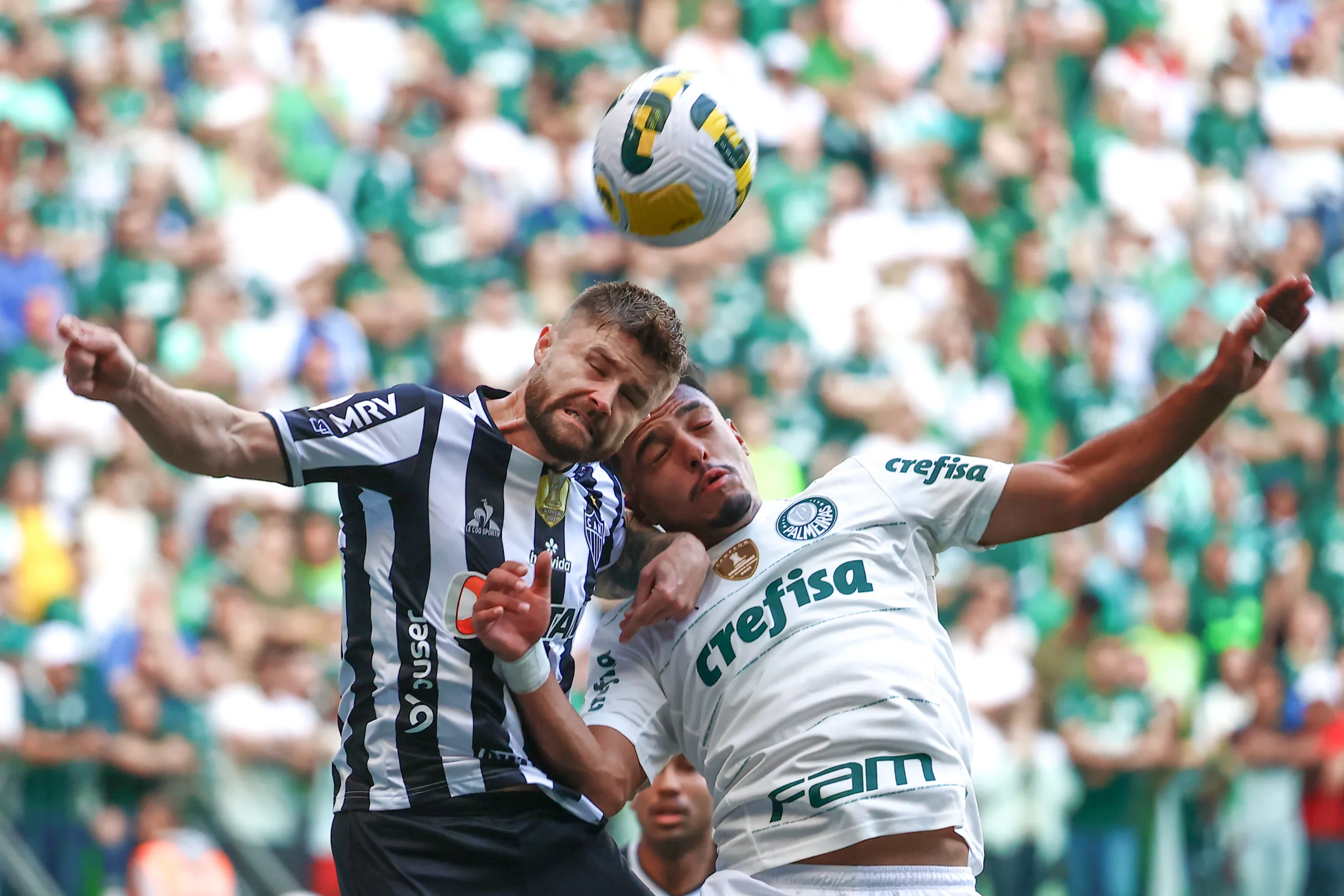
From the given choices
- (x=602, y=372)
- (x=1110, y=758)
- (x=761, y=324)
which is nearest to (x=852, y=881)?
(x=602, y=372)

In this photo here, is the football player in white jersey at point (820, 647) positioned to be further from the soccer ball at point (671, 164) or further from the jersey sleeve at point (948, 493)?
the soccer ball at point (671, 164)

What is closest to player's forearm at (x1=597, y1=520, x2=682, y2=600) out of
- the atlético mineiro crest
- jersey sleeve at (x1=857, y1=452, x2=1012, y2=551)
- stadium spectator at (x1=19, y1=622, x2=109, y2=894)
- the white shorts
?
the atlético mineiro crest

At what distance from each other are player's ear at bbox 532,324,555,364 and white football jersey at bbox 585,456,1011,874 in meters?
0.80

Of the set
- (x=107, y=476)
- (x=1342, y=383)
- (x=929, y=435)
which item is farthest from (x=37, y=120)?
(x=1342, y=383)

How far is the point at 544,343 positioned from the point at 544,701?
105 cm

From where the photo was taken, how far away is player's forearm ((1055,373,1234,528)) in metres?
4.08

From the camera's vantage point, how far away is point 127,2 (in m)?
11.4

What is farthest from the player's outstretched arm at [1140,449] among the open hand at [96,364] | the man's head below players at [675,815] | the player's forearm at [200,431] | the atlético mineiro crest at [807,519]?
the open hand at [96,364]

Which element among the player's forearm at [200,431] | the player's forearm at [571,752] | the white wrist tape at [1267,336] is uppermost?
the white wrist tape at [1267,336]

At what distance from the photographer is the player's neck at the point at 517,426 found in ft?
13.7

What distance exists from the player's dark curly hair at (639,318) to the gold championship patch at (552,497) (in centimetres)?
42

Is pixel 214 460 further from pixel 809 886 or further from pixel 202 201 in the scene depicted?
pixel 202 201

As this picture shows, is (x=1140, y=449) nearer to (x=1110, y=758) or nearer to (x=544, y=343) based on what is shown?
(x=544, y=343)

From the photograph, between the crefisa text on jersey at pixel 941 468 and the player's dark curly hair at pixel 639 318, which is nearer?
the player's dark curly hair at pixel 639 318
